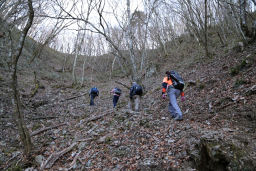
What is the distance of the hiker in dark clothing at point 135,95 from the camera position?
7.39 meters

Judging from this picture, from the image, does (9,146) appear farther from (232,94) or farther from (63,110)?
(232,94)

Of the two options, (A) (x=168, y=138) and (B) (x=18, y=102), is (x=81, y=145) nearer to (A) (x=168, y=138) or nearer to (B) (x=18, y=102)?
(B) (x=18, y=102)

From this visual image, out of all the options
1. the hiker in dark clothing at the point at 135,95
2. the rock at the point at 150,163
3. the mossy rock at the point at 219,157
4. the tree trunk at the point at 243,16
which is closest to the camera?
the mossy rock at the point at 219,157

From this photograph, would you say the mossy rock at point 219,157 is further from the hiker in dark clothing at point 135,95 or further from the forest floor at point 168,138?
the hiker in dark clothing at point 135,95

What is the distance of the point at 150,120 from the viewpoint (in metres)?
5.82

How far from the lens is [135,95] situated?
7.63m

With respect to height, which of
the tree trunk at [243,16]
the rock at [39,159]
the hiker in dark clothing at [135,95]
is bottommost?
the rock at [39,159]

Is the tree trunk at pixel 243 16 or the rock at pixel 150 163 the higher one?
the tree trunk at pixel 243 16

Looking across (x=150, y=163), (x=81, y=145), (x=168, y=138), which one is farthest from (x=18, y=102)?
(x=168, y=138)

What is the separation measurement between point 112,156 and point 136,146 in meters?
0.67

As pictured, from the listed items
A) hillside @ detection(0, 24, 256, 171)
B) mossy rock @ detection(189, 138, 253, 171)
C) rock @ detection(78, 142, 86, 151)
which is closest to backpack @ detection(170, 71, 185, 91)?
hillside @ detection(0, 24, 256, 171)

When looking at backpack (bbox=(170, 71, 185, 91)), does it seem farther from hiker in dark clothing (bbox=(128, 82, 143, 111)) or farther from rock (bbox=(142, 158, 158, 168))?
rock (bbox=(142, 158, 158, 168))

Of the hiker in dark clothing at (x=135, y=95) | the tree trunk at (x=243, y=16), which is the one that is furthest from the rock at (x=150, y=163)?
the tree trunk at (x=243, y=16)

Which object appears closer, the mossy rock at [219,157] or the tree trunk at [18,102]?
the mossy rock at [219,157]
